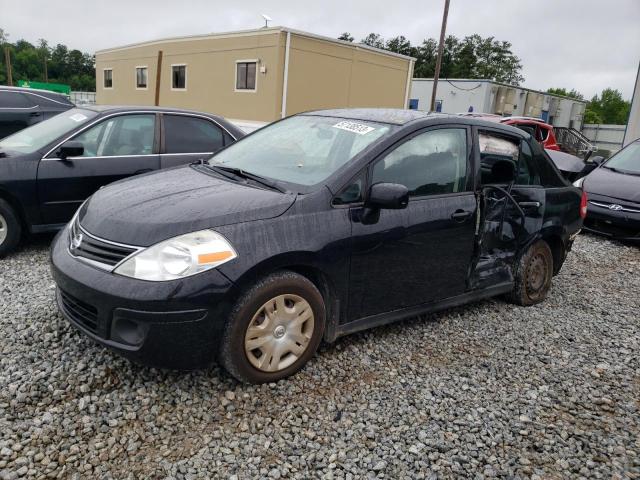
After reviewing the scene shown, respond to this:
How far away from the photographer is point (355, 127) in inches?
149

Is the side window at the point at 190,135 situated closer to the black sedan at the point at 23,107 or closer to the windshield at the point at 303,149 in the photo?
the windshield at the point at 303,149

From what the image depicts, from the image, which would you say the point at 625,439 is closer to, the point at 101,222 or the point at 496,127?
the point at 496,127

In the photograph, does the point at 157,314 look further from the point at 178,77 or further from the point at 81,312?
the point at 178,77

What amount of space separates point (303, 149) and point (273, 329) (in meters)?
1.37

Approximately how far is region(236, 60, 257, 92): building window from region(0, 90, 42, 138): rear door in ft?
43.3

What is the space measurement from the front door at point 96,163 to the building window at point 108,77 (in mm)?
29206

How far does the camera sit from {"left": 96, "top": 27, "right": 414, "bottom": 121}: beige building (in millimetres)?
20545

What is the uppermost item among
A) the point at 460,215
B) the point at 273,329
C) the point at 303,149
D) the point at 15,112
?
the point at 303,149

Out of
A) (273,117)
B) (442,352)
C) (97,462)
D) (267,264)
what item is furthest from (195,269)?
(273,117)

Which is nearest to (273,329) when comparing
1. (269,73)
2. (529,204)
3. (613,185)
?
(529,204)

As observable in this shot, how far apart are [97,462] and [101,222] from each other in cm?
131

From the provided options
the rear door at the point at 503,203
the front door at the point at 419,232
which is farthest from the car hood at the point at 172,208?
the rear door at the point at 503,203

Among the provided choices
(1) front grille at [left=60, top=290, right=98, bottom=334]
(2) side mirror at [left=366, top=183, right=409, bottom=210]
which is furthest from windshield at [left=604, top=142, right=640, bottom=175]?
(1) front grille at [left=60, top=290, right=98, bottom=334]

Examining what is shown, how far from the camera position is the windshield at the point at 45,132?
5262mm
